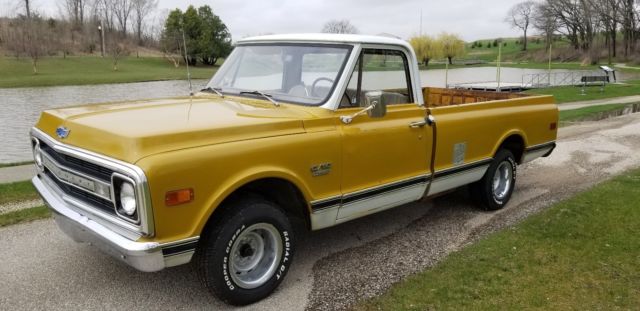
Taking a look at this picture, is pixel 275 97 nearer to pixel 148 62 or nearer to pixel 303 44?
pixel 303 44

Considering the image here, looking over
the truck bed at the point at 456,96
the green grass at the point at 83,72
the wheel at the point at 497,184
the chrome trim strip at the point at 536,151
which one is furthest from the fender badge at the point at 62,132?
the green grass at the point at 83,72

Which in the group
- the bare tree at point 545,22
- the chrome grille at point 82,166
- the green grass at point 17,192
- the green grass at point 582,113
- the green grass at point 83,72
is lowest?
the green grass at point 17,192

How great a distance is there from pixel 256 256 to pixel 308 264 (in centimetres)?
81

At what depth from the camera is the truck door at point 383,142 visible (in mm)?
4463

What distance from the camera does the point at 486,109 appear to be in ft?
19.4

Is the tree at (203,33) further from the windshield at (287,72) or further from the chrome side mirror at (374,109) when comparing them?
the chrome side mirror at (374,109)

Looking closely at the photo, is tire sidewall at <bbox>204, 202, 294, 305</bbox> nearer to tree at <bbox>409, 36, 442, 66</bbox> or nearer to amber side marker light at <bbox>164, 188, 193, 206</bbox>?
amber side marker light at <bbox>164, 188, 193, 206</bbox>

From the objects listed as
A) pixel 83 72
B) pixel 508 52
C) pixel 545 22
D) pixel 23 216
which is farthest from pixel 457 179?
pixel 508 52

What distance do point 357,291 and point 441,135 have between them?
1.90m

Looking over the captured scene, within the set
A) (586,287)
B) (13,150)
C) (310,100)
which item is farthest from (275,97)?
(13,150)

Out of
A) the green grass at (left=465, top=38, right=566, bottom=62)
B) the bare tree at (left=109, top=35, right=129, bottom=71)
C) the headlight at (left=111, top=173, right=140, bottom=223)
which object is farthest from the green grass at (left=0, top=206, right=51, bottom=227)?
the green grass at (left=465, top=38, right=566, bottom=62)

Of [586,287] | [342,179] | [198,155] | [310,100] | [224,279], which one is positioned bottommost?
[586,287]

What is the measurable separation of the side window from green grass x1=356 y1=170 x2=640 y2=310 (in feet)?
5.24

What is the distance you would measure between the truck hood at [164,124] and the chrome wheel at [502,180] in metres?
3.19
